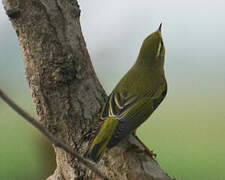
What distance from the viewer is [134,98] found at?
2.47 metres

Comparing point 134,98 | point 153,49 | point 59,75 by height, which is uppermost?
point 59,75

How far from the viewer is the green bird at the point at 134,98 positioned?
78.3 inches

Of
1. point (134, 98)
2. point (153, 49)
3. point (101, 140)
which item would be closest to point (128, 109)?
point (134, 98)

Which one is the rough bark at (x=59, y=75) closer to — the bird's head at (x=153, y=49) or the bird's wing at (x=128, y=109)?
the bird's wing at (x=128, y=109)

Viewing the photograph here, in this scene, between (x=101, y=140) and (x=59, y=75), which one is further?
(x=59, y=75)

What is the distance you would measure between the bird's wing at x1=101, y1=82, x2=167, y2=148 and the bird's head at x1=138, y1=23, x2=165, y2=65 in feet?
0.99

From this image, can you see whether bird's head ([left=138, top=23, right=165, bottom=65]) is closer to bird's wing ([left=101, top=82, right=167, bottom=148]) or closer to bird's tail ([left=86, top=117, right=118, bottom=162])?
bird's wing ([left=101, top=82, right=167, bottom=148])

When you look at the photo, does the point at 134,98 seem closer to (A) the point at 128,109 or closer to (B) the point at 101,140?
(A) the point at 128,109

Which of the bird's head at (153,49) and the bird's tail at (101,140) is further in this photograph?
the bird's head at (153,49)

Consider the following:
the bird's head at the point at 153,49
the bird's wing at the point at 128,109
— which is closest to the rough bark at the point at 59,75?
the bird's wing at the point at 128,109

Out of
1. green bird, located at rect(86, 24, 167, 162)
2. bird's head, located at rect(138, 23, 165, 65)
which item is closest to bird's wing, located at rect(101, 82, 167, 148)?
green bird, located at rect(86, 24, 167, 162)

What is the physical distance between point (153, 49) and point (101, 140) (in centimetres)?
113

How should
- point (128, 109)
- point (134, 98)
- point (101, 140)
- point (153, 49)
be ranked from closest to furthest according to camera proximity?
1. point (101, 140)
2. point (128, 109)
3. point (134, 98)
4. point (153, 49)

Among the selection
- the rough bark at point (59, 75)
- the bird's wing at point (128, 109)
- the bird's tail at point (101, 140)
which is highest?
the rough bark at point (59, 75)
